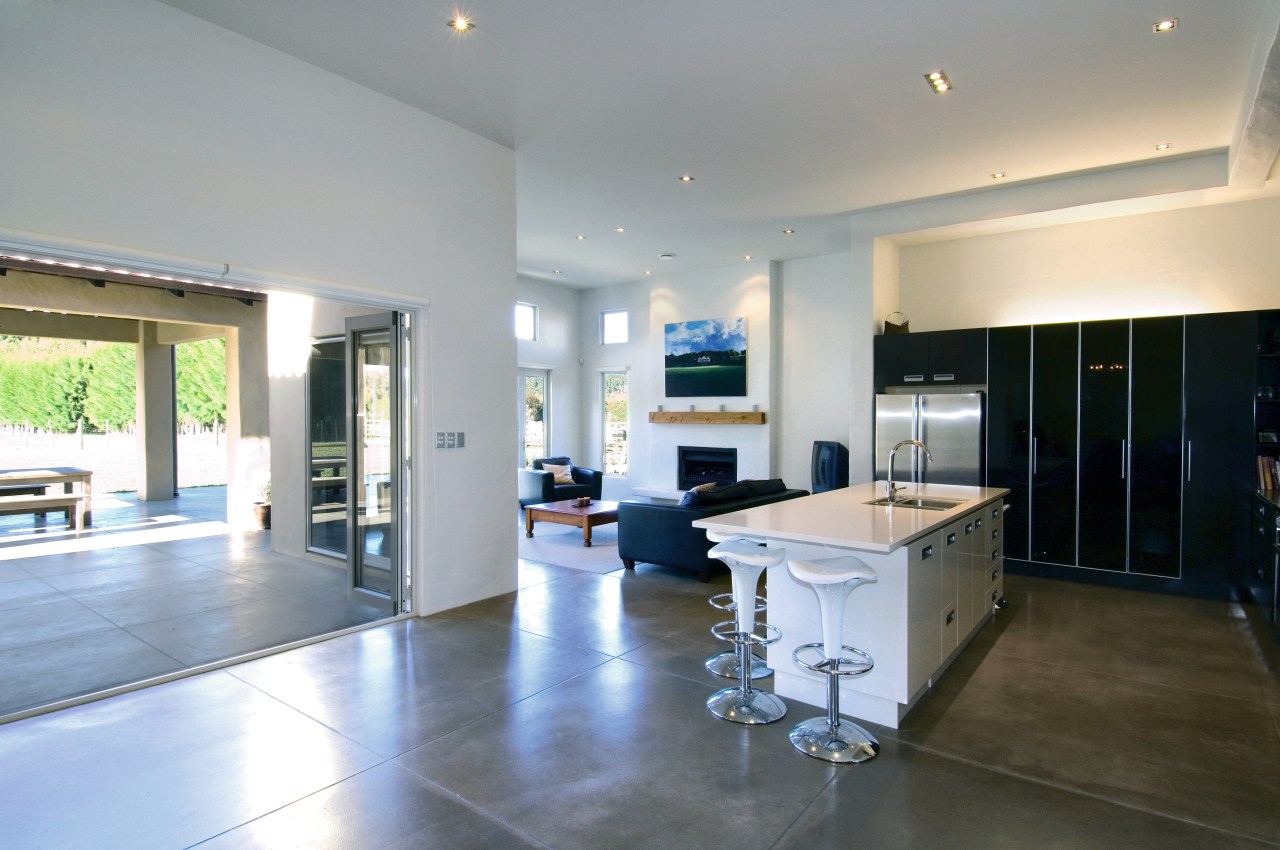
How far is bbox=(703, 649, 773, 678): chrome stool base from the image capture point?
12.1 feet

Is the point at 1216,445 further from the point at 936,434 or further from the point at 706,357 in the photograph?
the point at 706,357

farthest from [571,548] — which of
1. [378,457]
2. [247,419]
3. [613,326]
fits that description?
[613,326]

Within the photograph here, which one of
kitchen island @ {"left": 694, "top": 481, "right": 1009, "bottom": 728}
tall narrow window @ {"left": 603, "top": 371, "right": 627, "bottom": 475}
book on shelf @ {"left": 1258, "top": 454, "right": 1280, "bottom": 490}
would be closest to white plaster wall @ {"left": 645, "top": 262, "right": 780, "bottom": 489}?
tall narrow window @ {"left": 603, "top": 371, "right": 627, "bottom": 475}

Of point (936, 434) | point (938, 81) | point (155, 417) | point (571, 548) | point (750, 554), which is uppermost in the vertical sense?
point (938, 81)

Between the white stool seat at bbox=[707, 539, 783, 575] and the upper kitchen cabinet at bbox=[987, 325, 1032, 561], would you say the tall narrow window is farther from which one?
the white stool seat at bbox=[707, 539, 783, 575]

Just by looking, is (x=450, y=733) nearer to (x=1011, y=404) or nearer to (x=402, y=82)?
(x=402, y=82)

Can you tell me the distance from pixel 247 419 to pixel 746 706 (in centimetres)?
770

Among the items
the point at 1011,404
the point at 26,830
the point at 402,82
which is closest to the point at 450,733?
the point at 26,830

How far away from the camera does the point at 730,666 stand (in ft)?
12.3

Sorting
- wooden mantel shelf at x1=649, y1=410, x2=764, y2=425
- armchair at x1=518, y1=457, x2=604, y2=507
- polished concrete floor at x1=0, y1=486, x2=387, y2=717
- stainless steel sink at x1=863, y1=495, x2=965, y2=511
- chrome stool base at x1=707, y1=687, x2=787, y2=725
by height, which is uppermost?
wooden mantel shelf at x1=649, y1=410, x2=764, y2=425

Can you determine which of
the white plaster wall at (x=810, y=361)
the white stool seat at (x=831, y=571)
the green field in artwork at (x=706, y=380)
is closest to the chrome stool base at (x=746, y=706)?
the white stool seat at (x=831, y=571)

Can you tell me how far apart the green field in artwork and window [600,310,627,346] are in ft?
4.47

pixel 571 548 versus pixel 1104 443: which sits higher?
pixel 1104 443

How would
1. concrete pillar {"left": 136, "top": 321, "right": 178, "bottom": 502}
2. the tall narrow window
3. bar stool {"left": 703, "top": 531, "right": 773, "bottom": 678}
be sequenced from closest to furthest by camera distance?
bar stool {"left": 703, "top": 531, "right": 773, "bottom": 678} → concrete pillar {"left": 136, "top": 321, "right": 178, "bottom": 502} → the tall narrow window
